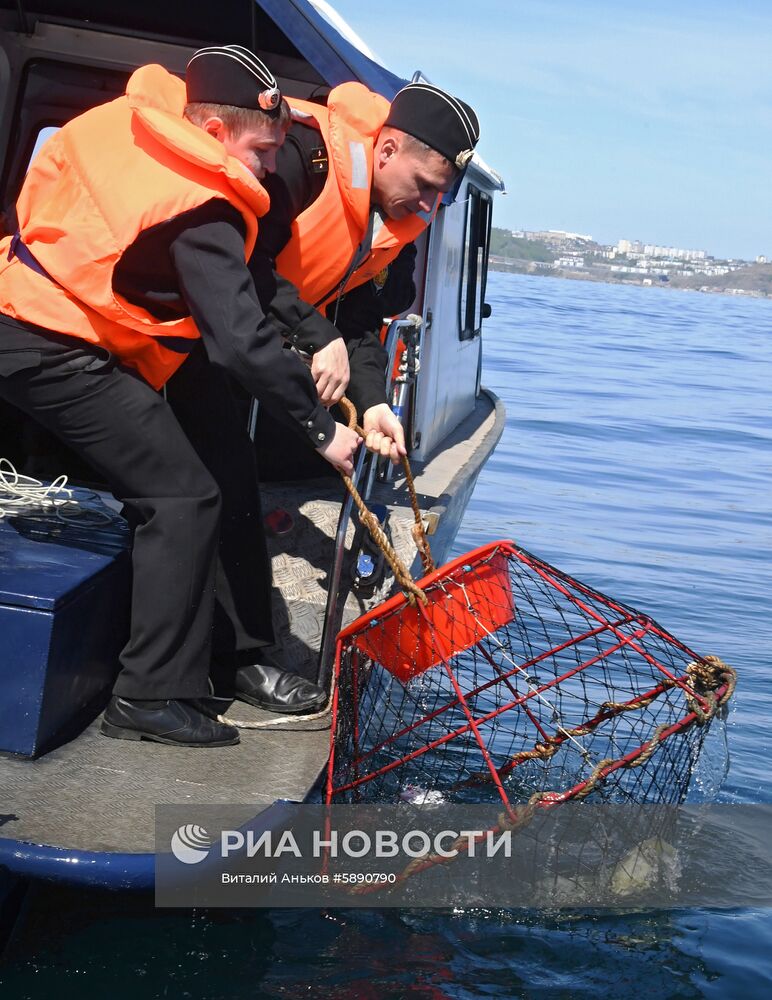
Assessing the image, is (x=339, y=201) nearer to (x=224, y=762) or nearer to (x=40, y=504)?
(x=40, y=504)

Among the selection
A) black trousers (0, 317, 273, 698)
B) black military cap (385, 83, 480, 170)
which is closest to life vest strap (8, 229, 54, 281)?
black trousers (0, 317, 273, 698)

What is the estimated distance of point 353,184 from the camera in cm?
393

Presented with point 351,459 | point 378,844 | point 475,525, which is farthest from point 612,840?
point 475,525

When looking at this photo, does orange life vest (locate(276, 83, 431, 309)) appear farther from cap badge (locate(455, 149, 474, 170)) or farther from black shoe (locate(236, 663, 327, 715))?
black shoe (locate(236, 663, 327, 715))

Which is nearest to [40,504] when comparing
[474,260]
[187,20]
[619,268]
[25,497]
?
[25,497]

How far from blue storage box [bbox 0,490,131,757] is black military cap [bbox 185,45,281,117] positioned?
1.38 m

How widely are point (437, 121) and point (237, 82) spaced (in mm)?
686

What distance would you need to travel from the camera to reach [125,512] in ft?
12.9

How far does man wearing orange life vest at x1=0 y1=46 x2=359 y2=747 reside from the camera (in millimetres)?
3352

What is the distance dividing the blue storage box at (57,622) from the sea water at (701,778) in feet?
1.64

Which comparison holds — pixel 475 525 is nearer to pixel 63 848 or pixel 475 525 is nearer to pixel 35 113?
pixel 35 113

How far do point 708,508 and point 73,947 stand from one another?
9.91 m

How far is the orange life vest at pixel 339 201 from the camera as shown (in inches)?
155

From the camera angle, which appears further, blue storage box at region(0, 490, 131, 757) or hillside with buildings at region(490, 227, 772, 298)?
hillside with buildings at region(490, 227, 772, 298)
